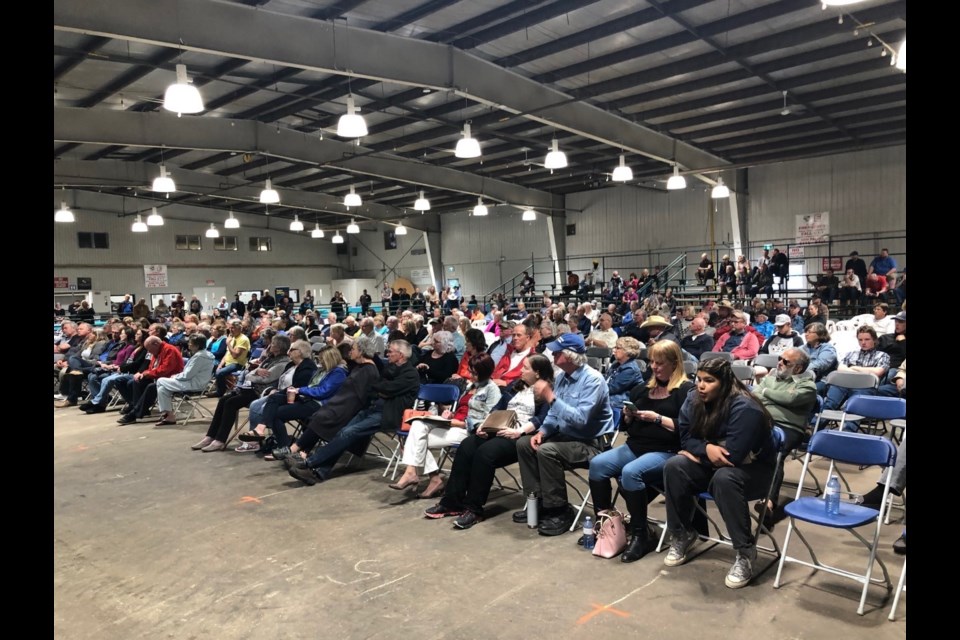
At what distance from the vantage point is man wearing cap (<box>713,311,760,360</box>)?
294 inches

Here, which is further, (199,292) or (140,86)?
(199,292)

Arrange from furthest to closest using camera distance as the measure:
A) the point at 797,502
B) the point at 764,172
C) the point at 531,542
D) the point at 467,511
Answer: the point at 764,172 → the point at 467,511 → the point at 531,542 → the point at 797,502

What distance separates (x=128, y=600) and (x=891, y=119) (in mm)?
15328

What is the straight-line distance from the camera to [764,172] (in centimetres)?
1766

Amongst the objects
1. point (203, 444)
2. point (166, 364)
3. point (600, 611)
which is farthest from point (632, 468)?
point (166, 364)

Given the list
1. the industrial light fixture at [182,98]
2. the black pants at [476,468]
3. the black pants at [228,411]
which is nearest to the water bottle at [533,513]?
the black pants at [476,468]

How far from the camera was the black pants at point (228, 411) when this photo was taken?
6844 mm

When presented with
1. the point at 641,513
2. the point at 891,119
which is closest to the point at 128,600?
the point at 641,513

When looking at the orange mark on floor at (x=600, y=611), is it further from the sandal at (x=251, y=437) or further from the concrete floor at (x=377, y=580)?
the sandal at (x=251, y=437)

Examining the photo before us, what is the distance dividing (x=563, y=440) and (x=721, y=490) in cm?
117

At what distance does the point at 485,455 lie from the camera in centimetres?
447

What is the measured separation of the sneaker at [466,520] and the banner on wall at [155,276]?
2357 cm
